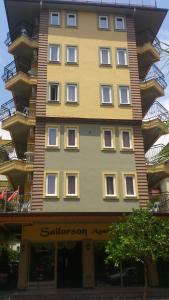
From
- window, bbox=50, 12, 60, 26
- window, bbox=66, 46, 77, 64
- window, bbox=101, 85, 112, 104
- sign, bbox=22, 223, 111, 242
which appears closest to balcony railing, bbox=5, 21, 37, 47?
window, bbox=50, 12, 60, 26

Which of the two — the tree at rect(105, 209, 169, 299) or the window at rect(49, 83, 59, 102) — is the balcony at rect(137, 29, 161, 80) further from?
the tree at rect(105, 209, 169, 299)

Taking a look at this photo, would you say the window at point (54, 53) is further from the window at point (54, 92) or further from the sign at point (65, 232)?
the sign at point (65, 232)

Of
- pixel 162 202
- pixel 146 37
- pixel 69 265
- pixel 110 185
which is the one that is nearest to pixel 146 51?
pixel 146 37

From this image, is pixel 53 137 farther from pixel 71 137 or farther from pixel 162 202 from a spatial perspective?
pixel 162 202

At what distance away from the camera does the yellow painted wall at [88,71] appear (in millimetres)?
28656

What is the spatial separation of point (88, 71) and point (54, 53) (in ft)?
10.9

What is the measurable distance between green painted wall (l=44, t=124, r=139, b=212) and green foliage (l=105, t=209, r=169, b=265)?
626 cm

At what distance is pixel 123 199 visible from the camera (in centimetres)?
2625

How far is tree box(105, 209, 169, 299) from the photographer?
18.3 m

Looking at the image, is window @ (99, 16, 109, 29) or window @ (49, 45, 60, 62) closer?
window @ (49, 45, 60, 62)

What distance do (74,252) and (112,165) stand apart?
6.96 meters

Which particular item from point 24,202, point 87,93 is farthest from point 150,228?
point 87,93

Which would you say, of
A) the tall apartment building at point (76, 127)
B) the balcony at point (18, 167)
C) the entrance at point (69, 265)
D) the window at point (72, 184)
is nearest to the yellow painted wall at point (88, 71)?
the tall apartment building at point (76, 127)

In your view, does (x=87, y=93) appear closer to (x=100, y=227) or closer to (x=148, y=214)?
(x=100, y=227)
